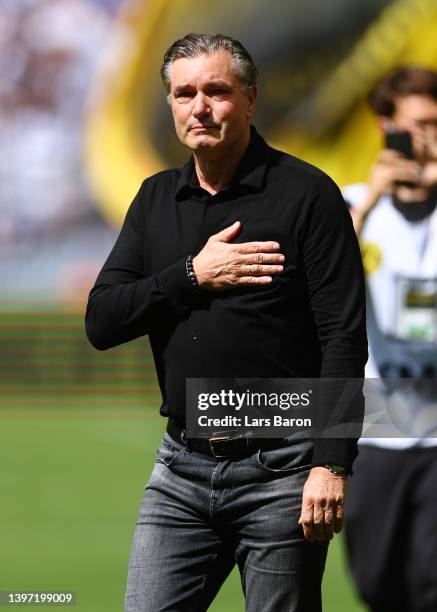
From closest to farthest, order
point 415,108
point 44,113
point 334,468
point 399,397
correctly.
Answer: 1. point 334,468
2. point 399,397
3. point 415,108
4. point 44,113

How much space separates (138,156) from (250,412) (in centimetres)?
1017

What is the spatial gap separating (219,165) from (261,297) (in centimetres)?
30

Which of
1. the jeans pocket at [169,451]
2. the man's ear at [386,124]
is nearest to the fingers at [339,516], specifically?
the jeans pocket at [169,451]

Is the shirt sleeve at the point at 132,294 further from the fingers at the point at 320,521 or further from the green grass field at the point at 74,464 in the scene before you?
the green grass field at the point at 74,464

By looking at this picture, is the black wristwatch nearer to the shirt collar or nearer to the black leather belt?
the black leather belt

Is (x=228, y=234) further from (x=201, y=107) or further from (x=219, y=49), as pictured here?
(x=219, y=49)

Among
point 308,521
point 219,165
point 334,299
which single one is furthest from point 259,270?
point 308,521

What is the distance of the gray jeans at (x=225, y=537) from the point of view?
2.57m

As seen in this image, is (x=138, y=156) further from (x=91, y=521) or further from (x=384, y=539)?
(x=384, y=539)

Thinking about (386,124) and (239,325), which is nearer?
(239,325)

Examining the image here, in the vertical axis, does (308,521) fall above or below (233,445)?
below

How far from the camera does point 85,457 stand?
8.26 metres

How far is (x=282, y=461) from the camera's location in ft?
8.52

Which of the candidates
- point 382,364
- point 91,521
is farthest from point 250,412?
point 91,521
